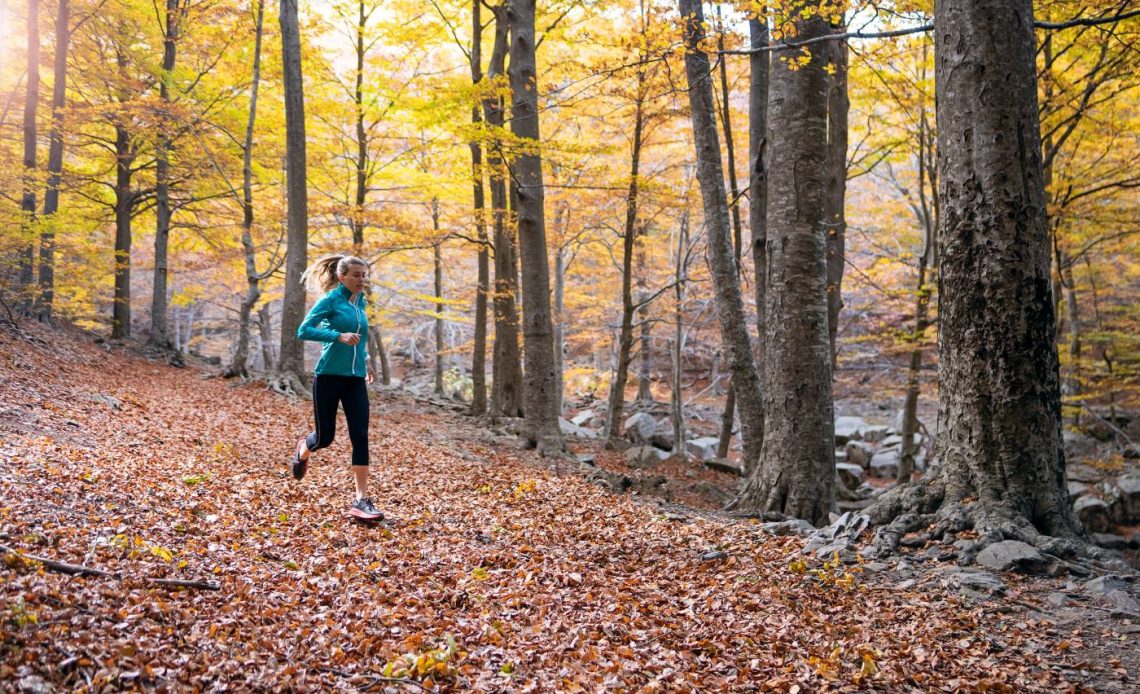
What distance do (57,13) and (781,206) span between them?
55.3 feet

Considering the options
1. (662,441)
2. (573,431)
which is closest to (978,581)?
(573,431)

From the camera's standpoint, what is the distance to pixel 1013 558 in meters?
3.86

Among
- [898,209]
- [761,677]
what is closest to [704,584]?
[761,677]

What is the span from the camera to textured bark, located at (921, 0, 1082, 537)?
13.6 feet

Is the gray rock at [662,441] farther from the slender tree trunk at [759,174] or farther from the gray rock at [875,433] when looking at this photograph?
the slender tree trunk at [759,174]

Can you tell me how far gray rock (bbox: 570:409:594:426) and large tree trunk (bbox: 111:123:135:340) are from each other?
43.4ft

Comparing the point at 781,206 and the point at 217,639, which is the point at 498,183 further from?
the point at 217,639

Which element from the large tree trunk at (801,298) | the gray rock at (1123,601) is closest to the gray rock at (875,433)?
the large tree trunk at (801,298)

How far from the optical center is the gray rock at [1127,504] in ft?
37.8

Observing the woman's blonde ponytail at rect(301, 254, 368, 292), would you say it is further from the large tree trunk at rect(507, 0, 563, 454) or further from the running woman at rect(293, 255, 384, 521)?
the large tree trunk at rect(507, 0, 563, 454)

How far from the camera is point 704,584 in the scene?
4215 millimetres

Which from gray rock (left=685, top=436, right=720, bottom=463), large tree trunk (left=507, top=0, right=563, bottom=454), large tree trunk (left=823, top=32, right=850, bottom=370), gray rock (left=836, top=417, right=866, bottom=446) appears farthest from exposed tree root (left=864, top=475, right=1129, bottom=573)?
gray rock (left=836, top=417, right=866, bottom=446)

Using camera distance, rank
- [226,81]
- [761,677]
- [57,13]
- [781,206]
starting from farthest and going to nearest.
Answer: [226,81]
[57,13]
[781,206]
[761,677]

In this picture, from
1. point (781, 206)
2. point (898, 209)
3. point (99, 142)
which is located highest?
point (99, 142)
